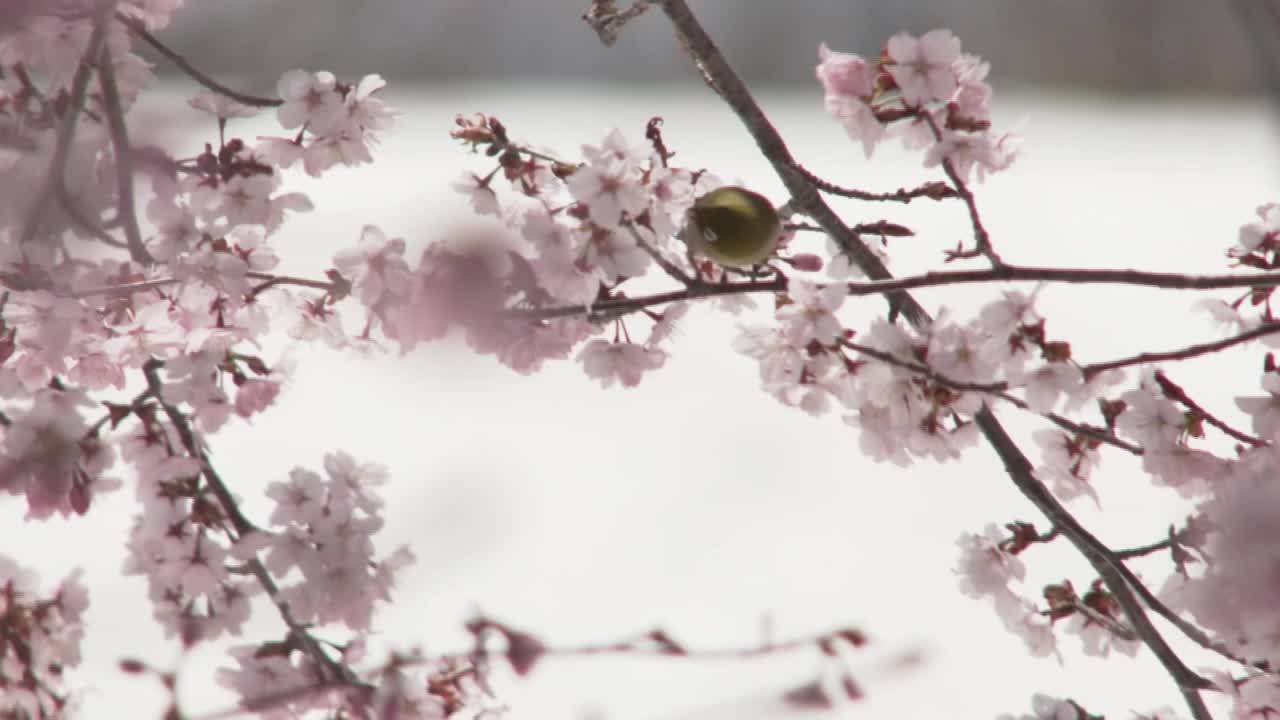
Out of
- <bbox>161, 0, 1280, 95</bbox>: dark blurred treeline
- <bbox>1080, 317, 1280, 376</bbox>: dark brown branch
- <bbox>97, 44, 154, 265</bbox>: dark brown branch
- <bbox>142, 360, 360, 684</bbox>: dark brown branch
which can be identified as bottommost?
<bbox>142, 360, 360, 684</bbox>: dark brown branch

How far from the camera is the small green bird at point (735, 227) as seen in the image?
1.32 ft

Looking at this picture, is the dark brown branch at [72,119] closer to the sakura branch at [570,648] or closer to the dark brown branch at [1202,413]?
the sakura branch at [570,648]

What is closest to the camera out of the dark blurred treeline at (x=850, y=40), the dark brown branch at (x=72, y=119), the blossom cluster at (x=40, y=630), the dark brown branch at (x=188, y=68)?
the dark brown branch at (x=72, y=119)

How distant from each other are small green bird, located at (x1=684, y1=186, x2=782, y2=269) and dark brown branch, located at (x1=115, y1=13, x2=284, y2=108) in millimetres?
203

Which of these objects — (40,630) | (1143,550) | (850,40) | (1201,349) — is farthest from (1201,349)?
(850,40)

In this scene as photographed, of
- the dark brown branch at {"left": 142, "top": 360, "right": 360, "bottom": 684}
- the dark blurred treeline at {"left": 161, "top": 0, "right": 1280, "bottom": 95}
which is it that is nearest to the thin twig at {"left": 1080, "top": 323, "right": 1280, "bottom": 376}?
the dark brown branch at {"left": 142, "top": 360, "right": 360, "bottom": 684}

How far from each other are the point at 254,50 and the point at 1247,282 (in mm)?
335

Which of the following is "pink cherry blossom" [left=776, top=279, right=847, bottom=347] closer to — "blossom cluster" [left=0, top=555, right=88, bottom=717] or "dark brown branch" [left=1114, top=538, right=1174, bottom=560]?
"dark brown branch" [left=1114, top=538, right=1174, bottom=560]

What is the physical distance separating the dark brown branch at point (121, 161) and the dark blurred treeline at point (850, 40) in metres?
1.53

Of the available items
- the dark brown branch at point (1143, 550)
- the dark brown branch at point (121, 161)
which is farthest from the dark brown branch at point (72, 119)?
the dark brown branch at point (1143, 550)

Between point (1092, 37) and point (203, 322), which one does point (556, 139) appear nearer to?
point (1092, 37)

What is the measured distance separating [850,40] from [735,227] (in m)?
1.74

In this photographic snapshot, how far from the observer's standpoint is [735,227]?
404 mm

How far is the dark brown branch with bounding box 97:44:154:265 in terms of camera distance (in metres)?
0.39
